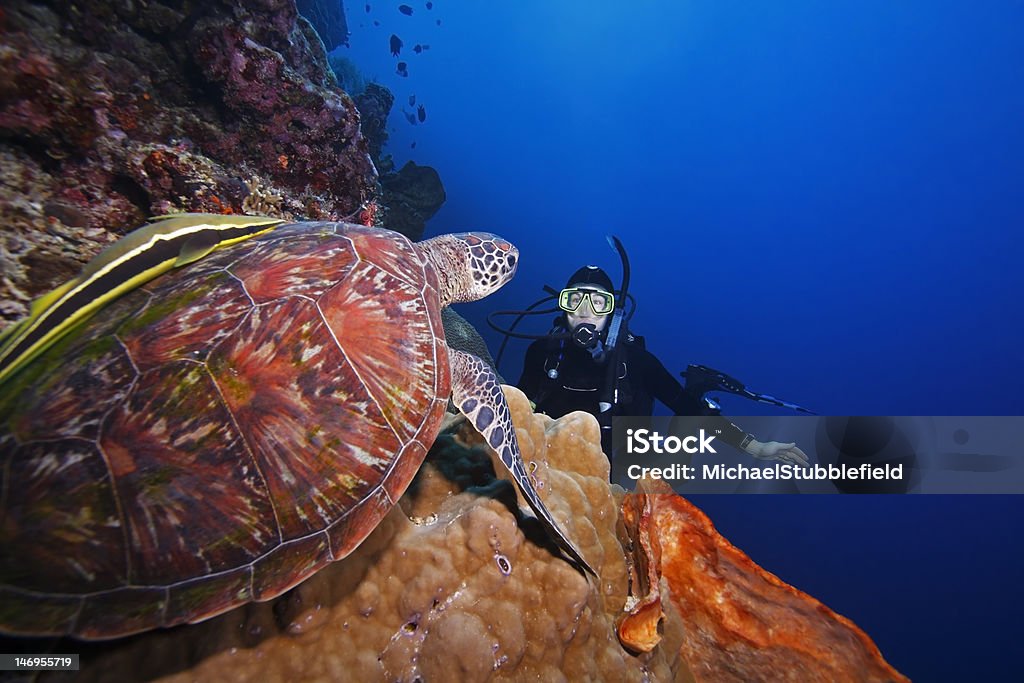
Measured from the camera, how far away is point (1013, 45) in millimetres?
47250

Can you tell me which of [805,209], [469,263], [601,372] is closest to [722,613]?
[469,263]

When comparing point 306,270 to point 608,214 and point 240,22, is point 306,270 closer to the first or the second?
point 240,22

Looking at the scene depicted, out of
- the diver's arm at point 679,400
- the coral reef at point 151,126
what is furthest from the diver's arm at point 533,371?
the coral reef at point 151,126

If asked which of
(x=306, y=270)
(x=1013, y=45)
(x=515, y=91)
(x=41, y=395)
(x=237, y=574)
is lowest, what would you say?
(x=237, y=574)

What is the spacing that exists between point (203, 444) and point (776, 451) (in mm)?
5062

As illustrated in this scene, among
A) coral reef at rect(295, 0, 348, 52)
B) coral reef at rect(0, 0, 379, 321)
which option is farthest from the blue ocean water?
coral reef at rect(0, 0, 379, 321)

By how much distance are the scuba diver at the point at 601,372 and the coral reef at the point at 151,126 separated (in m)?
2.69

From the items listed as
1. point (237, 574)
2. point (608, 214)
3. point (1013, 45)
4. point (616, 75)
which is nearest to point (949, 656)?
point (237, 574)

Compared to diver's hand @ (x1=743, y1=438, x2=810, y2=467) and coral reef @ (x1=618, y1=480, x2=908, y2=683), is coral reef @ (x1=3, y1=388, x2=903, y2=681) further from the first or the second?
diver's hand @ (x1=743, y1=438, x2=810, y2=467)

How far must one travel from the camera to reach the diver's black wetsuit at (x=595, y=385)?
5051 mm

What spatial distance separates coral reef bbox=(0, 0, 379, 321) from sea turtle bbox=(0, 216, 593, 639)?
137 cm

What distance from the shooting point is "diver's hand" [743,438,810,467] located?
438 cm

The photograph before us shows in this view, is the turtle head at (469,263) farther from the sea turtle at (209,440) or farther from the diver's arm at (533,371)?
the diver's arm at (533,371)

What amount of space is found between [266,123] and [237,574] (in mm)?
3665
